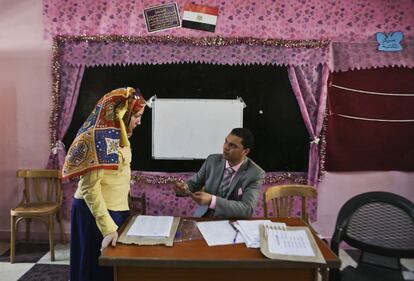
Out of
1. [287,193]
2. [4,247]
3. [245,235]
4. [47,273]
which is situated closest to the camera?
[245,235]

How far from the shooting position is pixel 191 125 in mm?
3203

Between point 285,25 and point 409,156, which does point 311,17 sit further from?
point 409,156

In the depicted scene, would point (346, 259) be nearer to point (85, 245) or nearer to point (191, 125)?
point (191, 125)

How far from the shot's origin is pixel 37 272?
269 centimetres

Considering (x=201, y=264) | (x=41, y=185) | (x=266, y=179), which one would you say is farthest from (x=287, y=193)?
(x=41, y=185)

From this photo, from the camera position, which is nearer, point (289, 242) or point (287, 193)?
point (289, 242)

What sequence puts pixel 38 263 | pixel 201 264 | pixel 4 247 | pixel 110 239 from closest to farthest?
1. pixel 201 264
2. pixel 110 239
3. pixel 38 263
4. pixel 4 247

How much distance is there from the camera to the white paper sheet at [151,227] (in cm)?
161

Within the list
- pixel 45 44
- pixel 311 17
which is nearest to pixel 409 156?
pixel 311 17

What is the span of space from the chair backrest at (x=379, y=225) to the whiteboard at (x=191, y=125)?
1582 millimetres

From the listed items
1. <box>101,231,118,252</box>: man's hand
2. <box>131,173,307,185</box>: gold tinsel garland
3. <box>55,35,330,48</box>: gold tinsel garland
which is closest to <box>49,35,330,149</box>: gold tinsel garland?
<box>55,35,330,48</box>: gold tinsel garland

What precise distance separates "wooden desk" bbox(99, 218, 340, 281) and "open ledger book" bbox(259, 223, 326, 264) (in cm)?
3

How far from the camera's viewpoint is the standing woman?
1555 mm

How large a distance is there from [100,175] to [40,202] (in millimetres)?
1939
